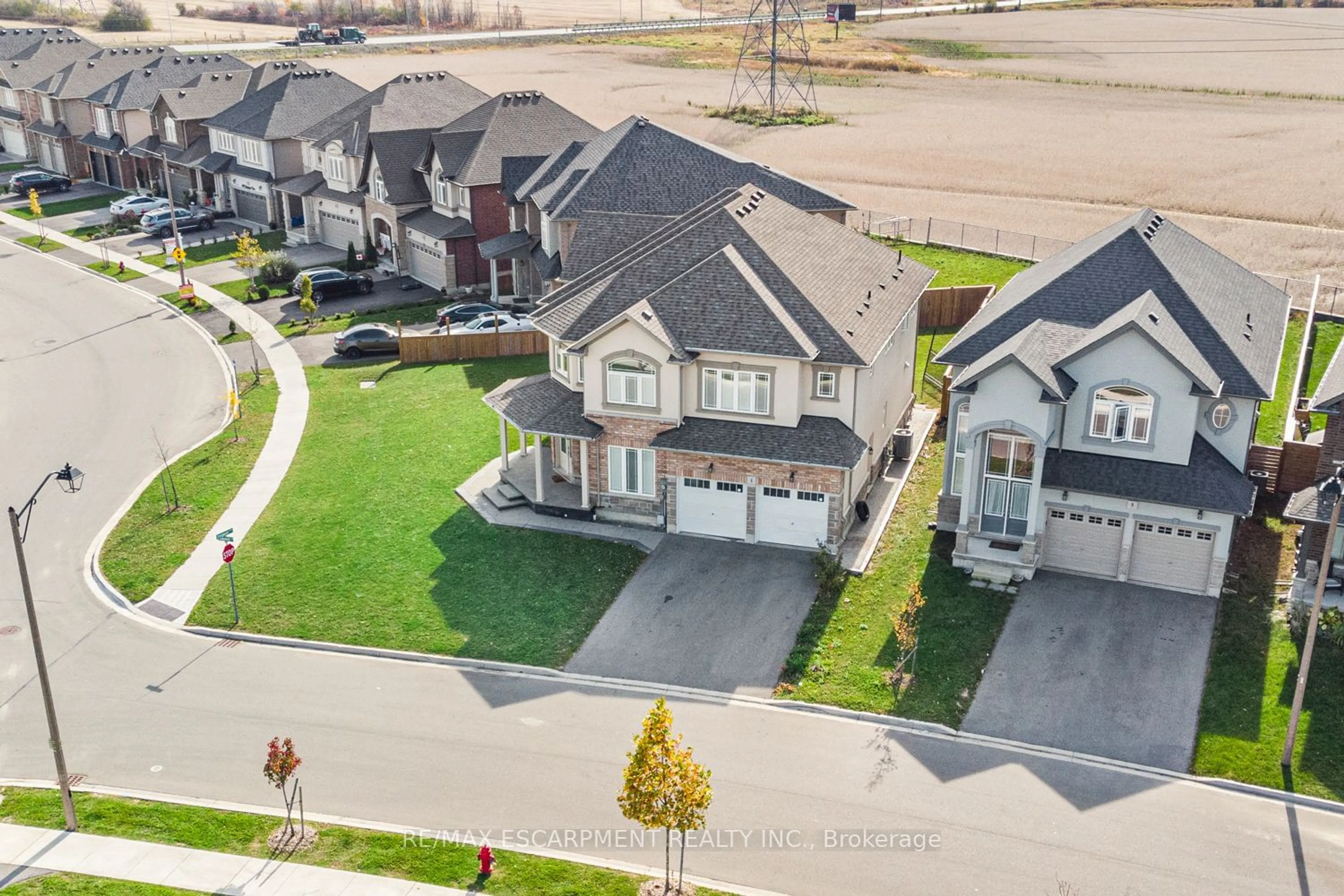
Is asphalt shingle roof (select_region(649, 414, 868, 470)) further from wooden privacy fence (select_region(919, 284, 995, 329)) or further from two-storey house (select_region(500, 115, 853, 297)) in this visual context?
wooden privacy fence (select_region(919, 284, 995, 329))

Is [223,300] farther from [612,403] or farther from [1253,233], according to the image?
[1253,233]

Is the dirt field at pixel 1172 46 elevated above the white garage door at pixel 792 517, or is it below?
above

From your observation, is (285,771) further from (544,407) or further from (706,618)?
(544,407)

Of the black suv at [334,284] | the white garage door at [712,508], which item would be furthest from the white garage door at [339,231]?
the white garage door at [712,508]

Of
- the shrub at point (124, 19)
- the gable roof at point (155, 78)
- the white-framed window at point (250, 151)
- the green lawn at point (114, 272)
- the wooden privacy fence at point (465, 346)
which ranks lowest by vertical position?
the green lawn at point (114, 272)

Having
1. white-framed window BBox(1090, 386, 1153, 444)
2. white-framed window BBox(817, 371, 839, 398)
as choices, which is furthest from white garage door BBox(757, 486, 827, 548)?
white-framed window BBox(1090, 386, 1153, 444)

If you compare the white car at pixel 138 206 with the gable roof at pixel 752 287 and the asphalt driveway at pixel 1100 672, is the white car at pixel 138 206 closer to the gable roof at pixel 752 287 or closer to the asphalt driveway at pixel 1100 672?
the gable roof at pixel 752 287

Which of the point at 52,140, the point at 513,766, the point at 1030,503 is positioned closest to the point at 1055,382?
the point at 1030,503
